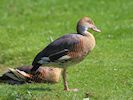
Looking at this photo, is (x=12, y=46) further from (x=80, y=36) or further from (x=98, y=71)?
(x=80, y=36)

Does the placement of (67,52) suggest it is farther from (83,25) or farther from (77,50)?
(83,25)

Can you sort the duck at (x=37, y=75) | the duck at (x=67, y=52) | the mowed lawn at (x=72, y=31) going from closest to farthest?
1. the duck at (x=67, y=52)
2. the mowed lawn at (x=72, y=31)
3. the duck at (x=37, y=75)

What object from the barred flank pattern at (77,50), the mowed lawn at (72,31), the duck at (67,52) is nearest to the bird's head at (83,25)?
the duck at (67,52)

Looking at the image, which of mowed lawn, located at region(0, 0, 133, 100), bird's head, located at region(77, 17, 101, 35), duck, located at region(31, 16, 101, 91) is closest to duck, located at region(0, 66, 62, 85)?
mowed lawn, located at region(0, 0, 133, 100)

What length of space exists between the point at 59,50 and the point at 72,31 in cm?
701

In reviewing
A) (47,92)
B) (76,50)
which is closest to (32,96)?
(47,92)

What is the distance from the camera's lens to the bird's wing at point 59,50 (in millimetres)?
9938

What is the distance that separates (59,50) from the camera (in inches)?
394

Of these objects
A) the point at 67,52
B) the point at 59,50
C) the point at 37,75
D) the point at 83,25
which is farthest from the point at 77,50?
the point at 37,75

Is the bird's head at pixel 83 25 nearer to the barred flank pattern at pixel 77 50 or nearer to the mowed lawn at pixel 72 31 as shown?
the barred flank pattern at pixel 77 50

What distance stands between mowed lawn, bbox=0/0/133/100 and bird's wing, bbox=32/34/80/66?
0.57 metres

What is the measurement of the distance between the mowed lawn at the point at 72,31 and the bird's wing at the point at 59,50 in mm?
569

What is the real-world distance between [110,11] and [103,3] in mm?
1299

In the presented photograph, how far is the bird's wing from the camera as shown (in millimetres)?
9938
